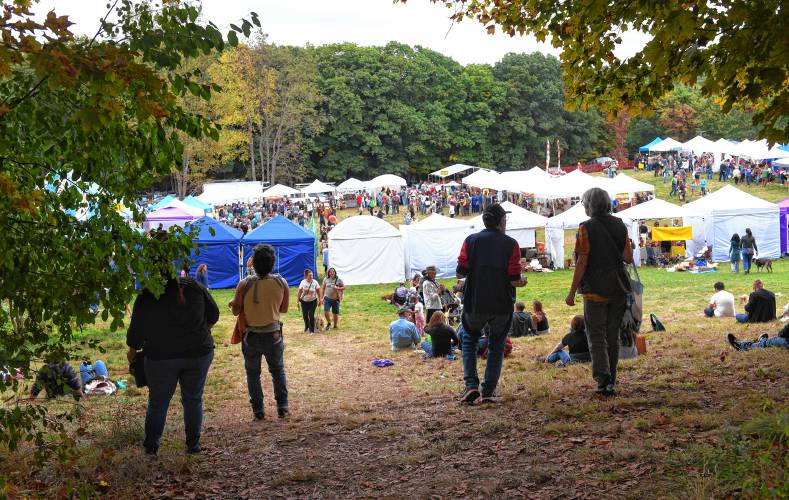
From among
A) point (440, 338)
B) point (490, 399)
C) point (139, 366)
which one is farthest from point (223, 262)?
point (139, 366)

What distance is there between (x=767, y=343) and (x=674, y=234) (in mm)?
18410

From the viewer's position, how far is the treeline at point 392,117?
55.2 metres

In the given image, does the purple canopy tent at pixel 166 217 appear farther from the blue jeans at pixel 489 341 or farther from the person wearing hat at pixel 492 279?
the person wearing hat at pixel 492 279

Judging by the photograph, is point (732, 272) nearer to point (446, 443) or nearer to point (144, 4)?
point (446, 443)

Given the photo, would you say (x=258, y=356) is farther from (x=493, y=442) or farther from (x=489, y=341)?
(x=493, y=442)

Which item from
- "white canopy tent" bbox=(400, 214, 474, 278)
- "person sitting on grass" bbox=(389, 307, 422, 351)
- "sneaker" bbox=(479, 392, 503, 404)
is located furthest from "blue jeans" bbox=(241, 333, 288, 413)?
"white canopy tent" bbox=(400, 214, 474, 278)

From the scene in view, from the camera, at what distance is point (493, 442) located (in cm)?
525

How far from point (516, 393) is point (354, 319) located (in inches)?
465

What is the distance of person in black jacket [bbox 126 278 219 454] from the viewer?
5344 millimetres

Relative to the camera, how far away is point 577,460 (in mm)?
4570

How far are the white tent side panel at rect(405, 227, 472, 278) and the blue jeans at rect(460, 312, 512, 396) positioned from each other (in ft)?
62.9

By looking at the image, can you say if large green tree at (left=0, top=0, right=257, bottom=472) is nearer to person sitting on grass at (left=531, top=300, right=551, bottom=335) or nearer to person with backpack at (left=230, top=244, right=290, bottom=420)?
person with backpack at (left=230, top=244, right=290, bottom=420)

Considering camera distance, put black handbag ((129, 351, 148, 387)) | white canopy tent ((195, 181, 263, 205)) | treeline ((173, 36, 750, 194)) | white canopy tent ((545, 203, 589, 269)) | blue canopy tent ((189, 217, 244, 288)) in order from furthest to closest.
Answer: treeline ((173, 36, 750, 194))
white canopy tent ((195, 181, 263, 205))
white canopy tent ((545, 203, 589, 269))
blue canopy tent ((189, 217, 244, 288))
black handbag ((129, 351, 148, 387))

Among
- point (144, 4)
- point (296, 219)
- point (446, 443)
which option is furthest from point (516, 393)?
point (296, 219)
